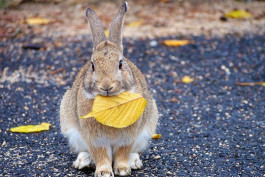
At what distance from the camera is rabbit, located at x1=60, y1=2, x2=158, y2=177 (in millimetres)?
3624

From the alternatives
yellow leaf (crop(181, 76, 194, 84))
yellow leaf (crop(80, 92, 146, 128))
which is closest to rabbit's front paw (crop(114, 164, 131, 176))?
yellow leaf (crop(80, 92, 146, 128))

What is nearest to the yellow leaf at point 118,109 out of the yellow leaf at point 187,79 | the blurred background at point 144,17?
the yellow leaf at point 187,79

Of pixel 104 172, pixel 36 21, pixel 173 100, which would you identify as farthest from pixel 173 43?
pixel 104 172

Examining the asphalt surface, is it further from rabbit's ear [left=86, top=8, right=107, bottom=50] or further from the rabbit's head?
rabbit's ear [left=86, top=8, right=107, bottom=50]

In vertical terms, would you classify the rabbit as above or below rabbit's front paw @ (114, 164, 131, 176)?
above

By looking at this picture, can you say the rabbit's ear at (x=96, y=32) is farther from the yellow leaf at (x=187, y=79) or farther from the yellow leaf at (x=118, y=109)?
the yellow leaf at (x=187, y=79)

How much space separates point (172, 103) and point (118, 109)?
2473 mm

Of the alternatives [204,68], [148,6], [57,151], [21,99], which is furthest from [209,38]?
[57,151]

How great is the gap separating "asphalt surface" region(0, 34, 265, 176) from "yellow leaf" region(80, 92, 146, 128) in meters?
0.63

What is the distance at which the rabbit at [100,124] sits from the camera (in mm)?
3624

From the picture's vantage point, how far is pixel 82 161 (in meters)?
4.22

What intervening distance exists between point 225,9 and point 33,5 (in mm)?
3555

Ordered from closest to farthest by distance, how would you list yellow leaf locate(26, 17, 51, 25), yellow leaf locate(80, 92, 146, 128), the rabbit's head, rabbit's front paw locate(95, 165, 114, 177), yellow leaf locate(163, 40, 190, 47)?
the rabbit's head → yellow leaf locate(80, 92, 146, 128) → rabbit's front paw locate(95, 165, 114, 177) → yellow leaf locate(163, 40, 190, 47) → yellow leaf locate(26, 17, 51, 25)

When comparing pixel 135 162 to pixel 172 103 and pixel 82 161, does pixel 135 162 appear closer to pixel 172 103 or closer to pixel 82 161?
pixel 82 161
